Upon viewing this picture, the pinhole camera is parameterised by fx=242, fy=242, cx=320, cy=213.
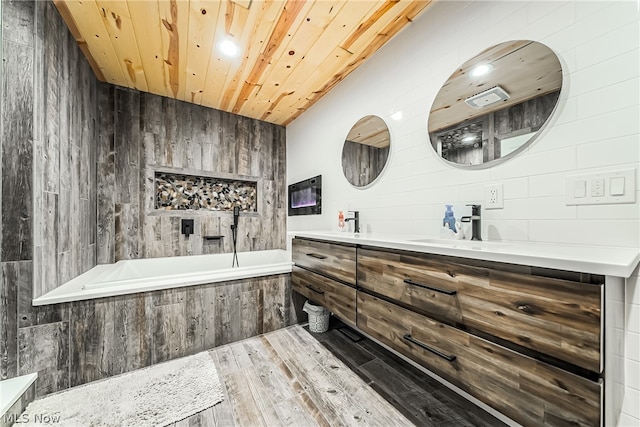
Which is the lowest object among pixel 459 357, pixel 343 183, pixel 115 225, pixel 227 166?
pixel 459 357

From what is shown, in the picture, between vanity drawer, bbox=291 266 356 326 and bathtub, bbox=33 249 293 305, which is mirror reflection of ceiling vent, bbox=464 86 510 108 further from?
bathtub, bbox=33 249 293 305

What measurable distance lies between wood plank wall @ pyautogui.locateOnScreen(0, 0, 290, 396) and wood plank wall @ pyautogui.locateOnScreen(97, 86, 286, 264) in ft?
0.04

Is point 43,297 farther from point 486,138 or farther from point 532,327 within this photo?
point 486,138

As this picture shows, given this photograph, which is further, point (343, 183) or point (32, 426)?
point (343, 183)

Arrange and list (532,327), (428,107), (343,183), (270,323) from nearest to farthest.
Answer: (532,327) → (428,107) → (270,323) → (343,183)

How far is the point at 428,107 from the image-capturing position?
159 centimetres

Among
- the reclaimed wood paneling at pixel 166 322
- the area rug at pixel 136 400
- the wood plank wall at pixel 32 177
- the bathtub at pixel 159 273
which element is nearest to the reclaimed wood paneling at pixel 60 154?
the wood plank wall at pixel 32 177

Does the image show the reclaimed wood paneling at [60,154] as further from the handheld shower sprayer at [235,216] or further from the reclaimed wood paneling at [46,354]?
the handheld shower sprayer at [235,216]

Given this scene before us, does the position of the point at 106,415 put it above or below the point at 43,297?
below

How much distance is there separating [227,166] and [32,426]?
2498 millimetres

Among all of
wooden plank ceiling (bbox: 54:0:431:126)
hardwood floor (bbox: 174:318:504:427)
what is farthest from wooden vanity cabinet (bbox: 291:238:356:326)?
wooden plank ceiling (bbox: 54:0:431:126)

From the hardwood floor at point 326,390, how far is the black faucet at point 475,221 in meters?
0.94

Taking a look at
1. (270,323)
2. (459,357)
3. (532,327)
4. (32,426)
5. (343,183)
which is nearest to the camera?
(532,327)

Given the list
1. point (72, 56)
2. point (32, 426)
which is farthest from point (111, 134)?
point (32, 426)
